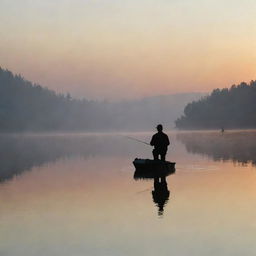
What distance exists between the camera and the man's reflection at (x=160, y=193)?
19109 millimetres

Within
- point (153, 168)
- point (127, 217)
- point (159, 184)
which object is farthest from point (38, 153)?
point (127, 217)

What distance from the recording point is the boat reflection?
19875 mm

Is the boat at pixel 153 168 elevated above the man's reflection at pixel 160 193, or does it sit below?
above

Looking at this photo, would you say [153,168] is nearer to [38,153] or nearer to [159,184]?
[159,184]

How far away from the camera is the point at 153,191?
23.5 meters

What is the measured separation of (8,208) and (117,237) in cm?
667

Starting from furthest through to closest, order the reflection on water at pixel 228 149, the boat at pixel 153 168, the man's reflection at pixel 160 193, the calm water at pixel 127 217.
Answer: the reflection on water at pixel 228 149, the boat at pixel 153 168, the man's reflection at pixel 160 193, the calm water at pixel 127 217

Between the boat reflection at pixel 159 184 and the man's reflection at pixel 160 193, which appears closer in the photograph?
the man's reflection at pixel 160 193

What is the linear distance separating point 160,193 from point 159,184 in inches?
150

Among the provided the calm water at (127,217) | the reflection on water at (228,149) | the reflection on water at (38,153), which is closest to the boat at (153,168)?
the calm water at (127,217)

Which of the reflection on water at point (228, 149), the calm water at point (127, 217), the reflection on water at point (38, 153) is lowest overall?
the calm water at point (127, 217)

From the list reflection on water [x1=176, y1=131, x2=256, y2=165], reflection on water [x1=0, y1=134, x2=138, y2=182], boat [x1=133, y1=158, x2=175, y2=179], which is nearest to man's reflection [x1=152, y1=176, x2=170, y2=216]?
boat [x1=133, y1=158, x2=175, y2=179]

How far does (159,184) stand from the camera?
26516 mm

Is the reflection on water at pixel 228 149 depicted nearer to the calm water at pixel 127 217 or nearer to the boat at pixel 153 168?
the boat at pixel 153 168
